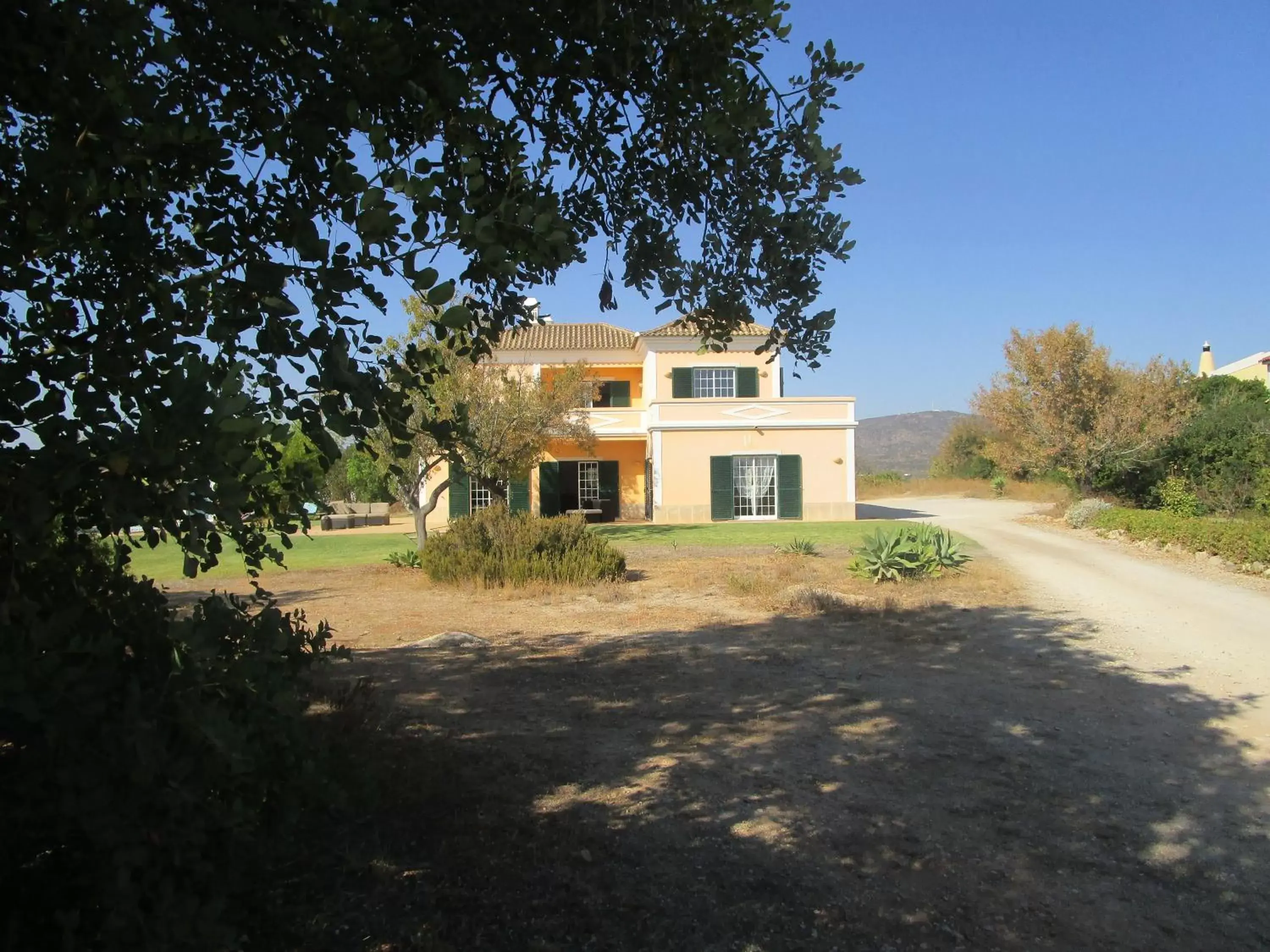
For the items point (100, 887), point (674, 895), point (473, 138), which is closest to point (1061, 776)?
point (674, 895)

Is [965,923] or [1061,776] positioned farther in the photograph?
[1061,776]

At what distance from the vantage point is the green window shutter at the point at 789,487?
26.7 metres

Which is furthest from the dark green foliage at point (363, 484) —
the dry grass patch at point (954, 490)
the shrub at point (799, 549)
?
the dry grass patch at point (954, 490)

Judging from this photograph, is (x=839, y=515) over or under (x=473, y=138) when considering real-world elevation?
under

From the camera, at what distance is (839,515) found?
26.7 m

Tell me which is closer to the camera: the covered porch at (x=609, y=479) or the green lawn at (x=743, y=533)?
the green lawn at (x=743, y=533)

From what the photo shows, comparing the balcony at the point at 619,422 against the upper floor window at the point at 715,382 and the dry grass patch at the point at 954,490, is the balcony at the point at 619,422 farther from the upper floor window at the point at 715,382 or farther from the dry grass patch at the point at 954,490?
the dry grass patch at the point at 954,490

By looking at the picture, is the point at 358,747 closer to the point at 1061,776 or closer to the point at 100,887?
the point at 100,887

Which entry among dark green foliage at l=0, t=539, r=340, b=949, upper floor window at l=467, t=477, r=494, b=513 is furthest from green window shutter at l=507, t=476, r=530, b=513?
dark green foliage at l=0, t=539, r=340, b=949

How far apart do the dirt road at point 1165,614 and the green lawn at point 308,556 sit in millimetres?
10948

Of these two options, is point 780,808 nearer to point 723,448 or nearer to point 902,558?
point 902,558

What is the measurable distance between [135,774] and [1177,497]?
22.7 m

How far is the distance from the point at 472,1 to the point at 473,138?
51 cm

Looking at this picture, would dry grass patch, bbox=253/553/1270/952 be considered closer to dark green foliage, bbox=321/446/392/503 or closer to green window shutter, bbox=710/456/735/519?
green window shutter, bbox=710/456/735/519
